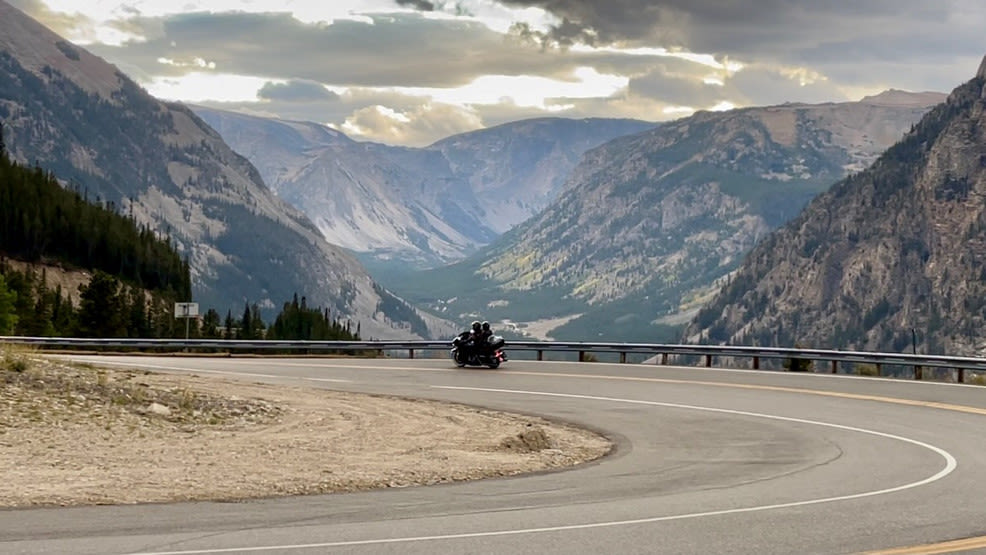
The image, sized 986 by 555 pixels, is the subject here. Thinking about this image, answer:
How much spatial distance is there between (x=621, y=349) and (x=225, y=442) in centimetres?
3110

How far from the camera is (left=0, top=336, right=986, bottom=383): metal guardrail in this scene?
4150 cm

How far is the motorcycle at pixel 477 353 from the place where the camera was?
4697 centimetres

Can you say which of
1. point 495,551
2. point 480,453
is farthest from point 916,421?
point 495,551

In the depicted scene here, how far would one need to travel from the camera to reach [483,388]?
3775 centimetres

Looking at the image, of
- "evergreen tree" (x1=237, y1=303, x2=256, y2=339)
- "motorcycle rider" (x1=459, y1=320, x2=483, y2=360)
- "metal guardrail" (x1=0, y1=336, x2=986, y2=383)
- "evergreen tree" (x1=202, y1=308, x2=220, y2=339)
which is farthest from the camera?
"evergreen tree" (x1=237, y1=303, x2=256, y2=339)

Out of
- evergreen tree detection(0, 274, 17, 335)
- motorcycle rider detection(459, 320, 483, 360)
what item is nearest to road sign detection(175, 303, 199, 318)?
motorcycle rider detection(459, 320, 483, 360)

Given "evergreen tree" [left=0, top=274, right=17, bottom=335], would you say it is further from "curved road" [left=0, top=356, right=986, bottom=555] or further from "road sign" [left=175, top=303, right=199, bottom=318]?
"curved road" [left=0, top=356, right=986, bottom=555]

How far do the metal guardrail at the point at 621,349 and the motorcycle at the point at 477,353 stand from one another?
0.97 m

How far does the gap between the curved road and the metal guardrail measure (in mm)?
10333

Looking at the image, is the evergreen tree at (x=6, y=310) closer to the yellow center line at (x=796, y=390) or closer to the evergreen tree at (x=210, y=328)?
the evergreen tree at (x=210, y=328)

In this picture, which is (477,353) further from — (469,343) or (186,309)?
(186,309)

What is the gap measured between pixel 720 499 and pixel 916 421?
43.4ft

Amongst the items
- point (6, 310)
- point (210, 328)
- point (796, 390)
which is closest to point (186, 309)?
point (796, 390)

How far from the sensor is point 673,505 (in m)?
15.9
